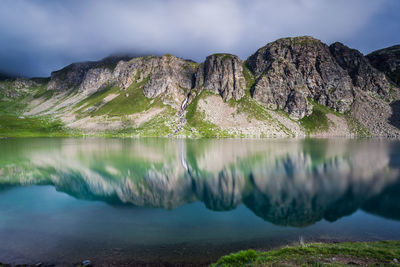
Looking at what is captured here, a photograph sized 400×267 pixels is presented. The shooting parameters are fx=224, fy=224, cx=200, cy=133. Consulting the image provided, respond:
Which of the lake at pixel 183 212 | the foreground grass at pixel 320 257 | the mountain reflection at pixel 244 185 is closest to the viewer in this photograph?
the foreground grass at pixel 320 257

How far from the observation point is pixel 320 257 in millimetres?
12289

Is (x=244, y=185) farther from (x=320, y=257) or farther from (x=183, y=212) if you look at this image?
(x=320, y=257)

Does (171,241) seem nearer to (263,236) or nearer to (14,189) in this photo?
(263,236)

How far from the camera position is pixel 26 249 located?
1620cm

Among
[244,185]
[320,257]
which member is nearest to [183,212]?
[244,185]

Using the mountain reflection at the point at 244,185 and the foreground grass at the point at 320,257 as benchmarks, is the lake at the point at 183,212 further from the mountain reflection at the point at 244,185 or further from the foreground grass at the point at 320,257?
the foreground grass at the point at 320,257

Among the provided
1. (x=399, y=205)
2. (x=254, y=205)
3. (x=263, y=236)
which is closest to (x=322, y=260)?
(x=263, y=236)

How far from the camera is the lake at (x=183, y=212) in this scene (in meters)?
16.6

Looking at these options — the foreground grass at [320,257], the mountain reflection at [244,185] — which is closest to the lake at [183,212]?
the mountain reflection at [244,185]

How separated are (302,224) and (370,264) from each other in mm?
9971

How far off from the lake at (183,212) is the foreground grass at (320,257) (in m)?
3.46

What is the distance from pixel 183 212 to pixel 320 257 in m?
14.9

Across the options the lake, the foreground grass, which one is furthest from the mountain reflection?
the foreground grass

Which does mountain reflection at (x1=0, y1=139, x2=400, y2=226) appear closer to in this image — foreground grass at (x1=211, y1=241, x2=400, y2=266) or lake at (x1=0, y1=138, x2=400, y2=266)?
lake at (x1=0, y1=138, x2=400, y2=266)
